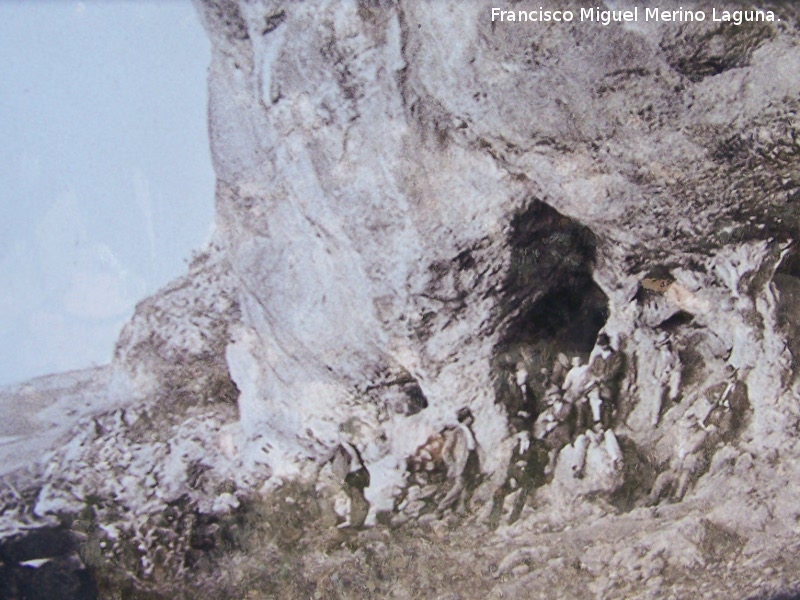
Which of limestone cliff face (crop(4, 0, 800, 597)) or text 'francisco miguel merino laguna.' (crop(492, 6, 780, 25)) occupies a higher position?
text 'francisco miguel merino laguna.' (crop(492, 6, 780, 25))

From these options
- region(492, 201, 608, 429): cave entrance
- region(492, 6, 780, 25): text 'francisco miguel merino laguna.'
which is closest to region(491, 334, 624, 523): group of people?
region(492, 201, 608, 429): cave entrance

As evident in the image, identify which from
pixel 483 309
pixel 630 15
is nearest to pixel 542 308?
pixel 483 309

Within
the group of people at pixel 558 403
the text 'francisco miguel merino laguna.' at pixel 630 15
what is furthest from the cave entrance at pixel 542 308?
the text 'francisco miguel merino laguna.' at pixel 630 15

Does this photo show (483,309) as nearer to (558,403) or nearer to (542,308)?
(542,308)

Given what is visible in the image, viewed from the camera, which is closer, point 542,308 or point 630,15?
point 630,15

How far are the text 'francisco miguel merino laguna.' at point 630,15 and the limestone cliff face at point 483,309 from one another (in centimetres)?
1

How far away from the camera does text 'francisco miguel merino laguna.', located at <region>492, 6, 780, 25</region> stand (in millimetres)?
794

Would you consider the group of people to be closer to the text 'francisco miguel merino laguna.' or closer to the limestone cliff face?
the limestone cliff face

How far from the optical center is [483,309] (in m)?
0.98

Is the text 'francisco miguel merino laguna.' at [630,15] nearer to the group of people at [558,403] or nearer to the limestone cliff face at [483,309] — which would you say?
the limestone cliff face at [483,309]

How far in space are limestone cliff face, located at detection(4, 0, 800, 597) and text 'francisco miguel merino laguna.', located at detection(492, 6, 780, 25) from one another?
0.01 meters

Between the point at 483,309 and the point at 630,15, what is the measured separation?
1.42 ft

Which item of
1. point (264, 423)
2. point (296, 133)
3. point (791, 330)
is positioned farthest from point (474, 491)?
point (296, 133)

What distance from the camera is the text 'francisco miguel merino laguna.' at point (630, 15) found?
2.60 feet
